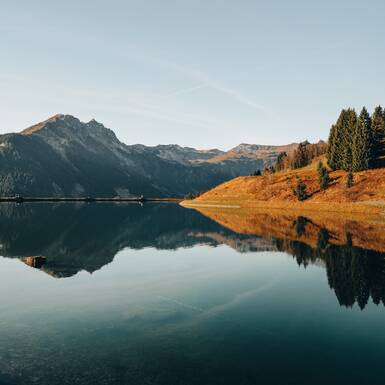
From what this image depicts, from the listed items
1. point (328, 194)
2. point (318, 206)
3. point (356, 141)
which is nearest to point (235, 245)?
point (318, 206)

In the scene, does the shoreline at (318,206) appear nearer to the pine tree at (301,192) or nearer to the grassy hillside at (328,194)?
the grassy hillside at (328,194)

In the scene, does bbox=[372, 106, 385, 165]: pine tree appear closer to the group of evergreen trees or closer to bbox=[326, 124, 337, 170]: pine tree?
the group of evergreen trees

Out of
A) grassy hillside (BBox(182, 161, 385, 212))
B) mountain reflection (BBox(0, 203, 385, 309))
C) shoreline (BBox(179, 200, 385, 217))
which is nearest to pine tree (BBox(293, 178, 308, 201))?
grassy hillside (BBox(182, 161, 385, 212))

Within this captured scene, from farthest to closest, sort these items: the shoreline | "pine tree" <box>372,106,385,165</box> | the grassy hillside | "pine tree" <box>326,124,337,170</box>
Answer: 1. "pine tree" <box>326,124,337,170</box>
2. "pine tree" <box>372,106,385,165</box>
3. the grassy hillside
4. the shoreline

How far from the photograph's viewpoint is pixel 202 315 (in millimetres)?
28547

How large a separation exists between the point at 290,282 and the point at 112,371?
2601cm

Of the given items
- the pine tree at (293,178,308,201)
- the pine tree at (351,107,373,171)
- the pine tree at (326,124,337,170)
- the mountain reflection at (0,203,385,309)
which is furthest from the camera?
the pine tree at (326,124,337,170)

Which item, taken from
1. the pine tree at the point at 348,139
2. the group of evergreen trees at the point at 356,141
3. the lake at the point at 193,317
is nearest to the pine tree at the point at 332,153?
the group of evergreen trees at the point at 356,141

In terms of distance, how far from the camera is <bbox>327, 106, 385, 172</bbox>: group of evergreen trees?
533ft

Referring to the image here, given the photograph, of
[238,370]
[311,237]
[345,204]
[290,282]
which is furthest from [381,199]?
[238,370]

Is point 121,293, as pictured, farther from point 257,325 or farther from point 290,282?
point 290,282

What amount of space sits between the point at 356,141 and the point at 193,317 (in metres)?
162

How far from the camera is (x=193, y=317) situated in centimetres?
2800

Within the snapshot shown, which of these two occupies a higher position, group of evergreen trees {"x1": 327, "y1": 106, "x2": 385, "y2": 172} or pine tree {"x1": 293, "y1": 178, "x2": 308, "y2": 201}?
group of evergreen trees {"x1": 327, "y1": 106, "x2": 385, "y2": 172}
